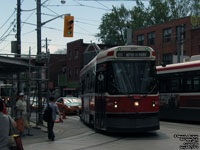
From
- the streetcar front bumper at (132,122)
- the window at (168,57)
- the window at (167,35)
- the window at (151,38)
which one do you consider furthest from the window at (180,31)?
the streetcar front bumper at (132,122)

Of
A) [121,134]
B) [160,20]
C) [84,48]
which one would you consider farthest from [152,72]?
[160,20]

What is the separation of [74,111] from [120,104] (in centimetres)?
1496

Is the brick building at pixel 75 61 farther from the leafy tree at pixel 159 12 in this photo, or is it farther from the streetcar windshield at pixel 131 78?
the streetcar windshield at pixel 131 78

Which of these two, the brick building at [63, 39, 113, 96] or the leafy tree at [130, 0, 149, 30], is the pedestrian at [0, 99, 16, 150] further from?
the leafy tree at [130, 0, 149, 30]

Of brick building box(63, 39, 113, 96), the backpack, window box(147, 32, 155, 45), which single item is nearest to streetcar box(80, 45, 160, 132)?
the backpack

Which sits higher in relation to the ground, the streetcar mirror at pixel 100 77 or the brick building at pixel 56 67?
the brick building at pixel 56 67

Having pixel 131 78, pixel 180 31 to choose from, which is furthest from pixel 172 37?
pixel 131 78

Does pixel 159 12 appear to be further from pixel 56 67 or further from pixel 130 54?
pixel 130 54

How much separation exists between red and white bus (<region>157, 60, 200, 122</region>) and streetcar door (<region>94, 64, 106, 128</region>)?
5.45 m

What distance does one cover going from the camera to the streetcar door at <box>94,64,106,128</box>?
1379 centimetres

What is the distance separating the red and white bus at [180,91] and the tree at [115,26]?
48367 millimetres

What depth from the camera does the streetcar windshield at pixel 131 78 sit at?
522 inches

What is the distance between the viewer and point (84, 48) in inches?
2378

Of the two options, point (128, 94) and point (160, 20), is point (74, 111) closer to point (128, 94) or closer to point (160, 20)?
point (128, 94)
